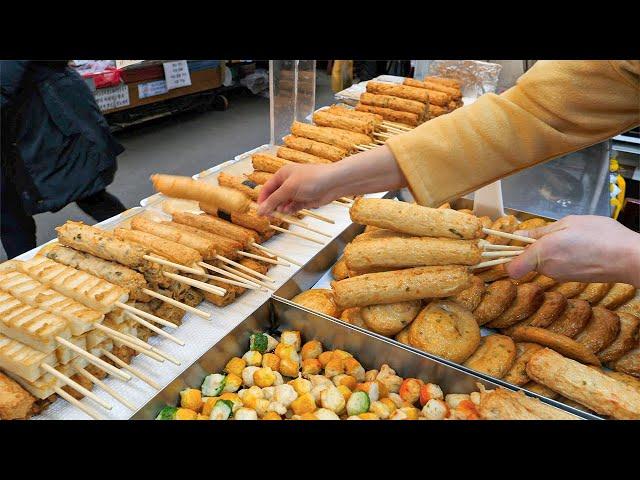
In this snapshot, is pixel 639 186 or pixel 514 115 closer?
pixel 514 115

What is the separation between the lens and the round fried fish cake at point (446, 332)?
7.96 feet

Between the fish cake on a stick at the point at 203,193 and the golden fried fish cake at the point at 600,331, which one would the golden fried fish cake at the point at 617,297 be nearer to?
the golden fried fish cake at the point at 600,331

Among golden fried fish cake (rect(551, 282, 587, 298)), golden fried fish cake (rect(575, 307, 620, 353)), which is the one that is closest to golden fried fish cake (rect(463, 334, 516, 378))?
golden fried fish cake (rect(575, 307, 620, 353))

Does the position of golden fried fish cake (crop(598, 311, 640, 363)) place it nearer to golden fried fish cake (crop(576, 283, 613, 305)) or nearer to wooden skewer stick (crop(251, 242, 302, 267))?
golden fried fish cake (crop(576, 283, 613, 305))

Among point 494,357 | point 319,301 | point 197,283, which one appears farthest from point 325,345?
point 494,357

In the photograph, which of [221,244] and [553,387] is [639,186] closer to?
[553,387]

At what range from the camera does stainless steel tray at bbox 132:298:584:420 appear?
2264 millimetres

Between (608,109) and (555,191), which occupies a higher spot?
(608,109)

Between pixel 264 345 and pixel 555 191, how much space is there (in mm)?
3594

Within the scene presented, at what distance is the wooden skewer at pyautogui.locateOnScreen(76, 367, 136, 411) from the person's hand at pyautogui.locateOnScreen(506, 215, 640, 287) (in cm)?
194

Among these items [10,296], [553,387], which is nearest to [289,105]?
[10,296]

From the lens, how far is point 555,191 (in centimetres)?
462

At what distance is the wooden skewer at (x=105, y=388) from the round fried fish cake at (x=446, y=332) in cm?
147

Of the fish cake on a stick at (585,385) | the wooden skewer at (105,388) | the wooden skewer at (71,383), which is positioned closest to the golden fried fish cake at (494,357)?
the fish cake on a stick at (585,385)
